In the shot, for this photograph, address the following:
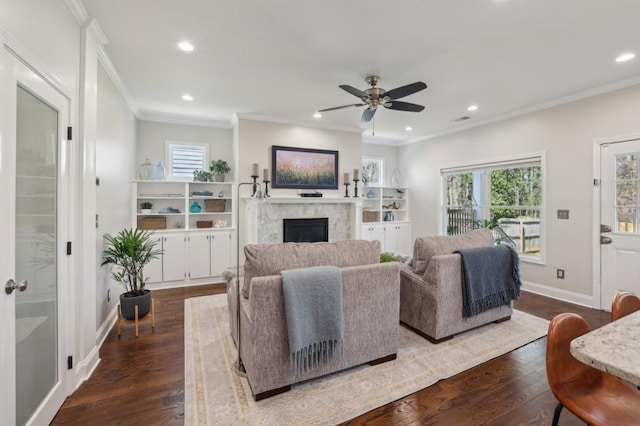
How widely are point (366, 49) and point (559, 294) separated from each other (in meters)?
4.19

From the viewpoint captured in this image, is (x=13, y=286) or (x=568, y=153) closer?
(x=13, y=286)

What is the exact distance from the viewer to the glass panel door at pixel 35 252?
5.23ft

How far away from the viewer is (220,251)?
16.5 feet

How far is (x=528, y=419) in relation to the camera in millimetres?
1853

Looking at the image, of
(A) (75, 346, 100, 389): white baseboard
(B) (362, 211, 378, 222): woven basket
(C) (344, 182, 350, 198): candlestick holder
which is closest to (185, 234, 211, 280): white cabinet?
(A) (75, 346, 100, 389): white baseboard

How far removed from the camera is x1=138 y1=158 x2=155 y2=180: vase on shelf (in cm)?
475

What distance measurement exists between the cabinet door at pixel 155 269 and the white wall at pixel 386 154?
463cm

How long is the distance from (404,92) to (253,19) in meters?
1.62

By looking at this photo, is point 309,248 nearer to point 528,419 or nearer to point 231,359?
point 231,359

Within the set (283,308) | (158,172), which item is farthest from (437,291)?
(158,172)

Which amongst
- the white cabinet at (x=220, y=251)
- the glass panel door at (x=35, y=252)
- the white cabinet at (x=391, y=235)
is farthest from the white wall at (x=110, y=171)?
the white cabinet at (x=391, y=235)

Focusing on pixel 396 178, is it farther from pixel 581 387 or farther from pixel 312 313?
pixel 581 387

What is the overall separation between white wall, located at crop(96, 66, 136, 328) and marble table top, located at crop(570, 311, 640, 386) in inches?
133

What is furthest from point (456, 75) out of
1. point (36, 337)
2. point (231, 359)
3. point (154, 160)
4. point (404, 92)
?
point (154, 160)
